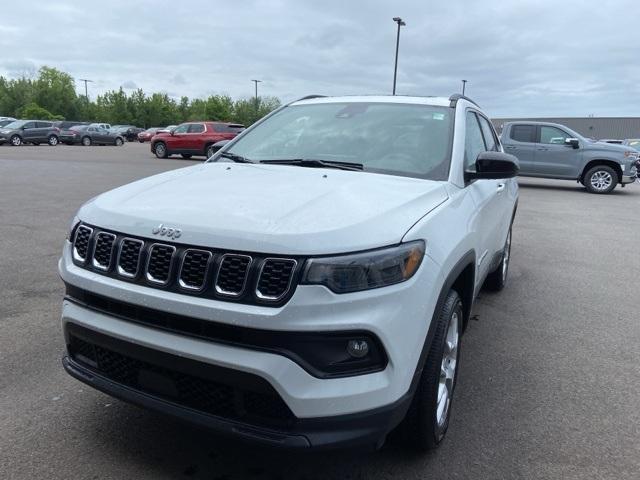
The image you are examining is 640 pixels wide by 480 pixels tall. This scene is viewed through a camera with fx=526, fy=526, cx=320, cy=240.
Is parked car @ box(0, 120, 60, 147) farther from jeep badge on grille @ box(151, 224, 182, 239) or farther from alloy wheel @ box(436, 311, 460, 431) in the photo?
alloy wheel @ box(436, 311, 460, 431)

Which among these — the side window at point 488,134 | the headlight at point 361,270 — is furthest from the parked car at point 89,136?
the headlight at point 361,270

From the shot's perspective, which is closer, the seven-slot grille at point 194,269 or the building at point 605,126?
the seven-slot grille at point 194,269

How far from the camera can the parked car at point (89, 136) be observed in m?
37.0

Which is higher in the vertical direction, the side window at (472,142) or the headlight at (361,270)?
the side window at (472,142)

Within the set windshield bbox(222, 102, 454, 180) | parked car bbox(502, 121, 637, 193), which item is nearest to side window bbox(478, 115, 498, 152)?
windshield bbox(222, 102, 454, 180)

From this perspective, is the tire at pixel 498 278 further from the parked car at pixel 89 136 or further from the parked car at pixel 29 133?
the parked car at pixel 89 136

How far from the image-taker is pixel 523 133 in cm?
1638

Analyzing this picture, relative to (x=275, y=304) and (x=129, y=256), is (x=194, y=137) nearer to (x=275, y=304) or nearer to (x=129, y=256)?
(x=129, y=256)

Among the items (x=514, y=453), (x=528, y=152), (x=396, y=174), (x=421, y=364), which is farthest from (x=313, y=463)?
(x=528, y=152)

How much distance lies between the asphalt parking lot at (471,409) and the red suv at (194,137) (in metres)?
18.5

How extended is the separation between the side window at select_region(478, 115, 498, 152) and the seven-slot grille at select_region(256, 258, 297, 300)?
10.3 ft

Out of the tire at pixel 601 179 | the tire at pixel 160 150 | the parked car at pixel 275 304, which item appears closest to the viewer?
the parked car at pixel 275 304

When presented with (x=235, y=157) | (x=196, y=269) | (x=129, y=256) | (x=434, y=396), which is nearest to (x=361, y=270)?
(x=196, y=269)

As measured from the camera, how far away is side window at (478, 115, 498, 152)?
15.2 ft
